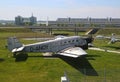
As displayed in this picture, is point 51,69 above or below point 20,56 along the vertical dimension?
below

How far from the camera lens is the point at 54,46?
144ft

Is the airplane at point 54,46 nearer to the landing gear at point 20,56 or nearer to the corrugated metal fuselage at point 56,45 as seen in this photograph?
the corrugated metal fuselage at point 56,45

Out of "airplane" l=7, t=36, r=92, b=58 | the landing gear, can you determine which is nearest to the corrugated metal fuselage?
"airplane" l=7, t=36, r=92, b=58

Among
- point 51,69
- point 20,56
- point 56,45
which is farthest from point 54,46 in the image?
point 51,69

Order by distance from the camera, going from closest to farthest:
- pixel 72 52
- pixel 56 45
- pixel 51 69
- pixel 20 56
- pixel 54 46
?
pixel 51 69, pixel 72 52, pixel 20 56, pixel 54 46, pixel 56 45

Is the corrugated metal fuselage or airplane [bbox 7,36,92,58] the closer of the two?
airplane [bbox 7,36,92,58]

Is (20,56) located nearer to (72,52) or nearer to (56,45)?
(56,45)

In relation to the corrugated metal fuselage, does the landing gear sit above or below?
below

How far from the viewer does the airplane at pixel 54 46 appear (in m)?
41.6

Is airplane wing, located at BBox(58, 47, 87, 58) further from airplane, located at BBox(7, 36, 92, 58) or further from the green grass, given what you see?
the green grass

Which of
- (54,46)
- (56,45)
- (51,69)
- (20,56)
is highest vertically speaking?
(56,45)

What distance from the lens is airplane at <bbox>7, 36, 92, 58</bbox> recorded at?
137 feet

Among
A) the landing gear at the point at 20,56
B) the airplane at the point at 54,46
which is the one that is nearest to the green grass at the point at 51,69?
the landing gear at the point at 20,56

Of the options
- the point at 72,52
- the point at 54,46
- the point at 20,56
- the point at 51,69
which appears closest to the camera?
the point at 51,69
